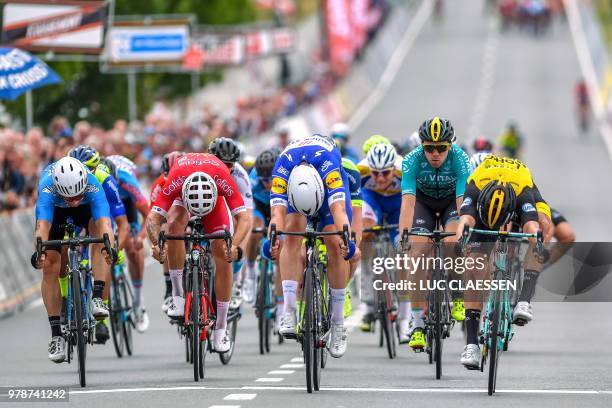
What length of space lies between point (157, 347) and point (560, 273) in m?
4.35

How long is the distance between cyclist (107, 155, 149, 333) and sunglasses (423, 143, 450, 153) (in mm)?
3303

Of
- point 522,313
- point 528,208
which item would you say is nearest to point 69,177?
point 528,208

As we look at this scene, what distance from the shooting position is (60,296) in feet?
48.9

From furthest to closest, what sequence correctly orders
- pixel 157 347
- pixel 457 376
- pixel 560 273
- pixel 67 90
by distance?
pixel 67 90, pixel 560 273, pixel 157 347, pixel 457 376

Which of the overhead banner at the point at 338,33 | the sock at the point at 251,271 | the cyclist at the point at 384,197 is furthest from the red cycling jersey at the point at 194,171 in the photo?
the overhead banner at the point at 338,33

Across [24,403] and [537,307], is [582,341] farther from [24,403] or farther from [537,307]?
[24,403]

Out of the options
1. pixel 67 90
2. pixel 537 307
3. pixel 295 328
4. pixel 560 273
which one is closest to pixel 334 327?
pixel 295 328

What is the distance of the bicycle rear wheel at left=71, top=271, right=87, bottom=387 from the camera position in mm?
14031

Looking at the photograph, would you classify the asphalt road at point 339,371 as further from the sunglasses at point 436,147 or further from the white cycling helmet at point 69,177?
A: the sunglasses at point 436,147

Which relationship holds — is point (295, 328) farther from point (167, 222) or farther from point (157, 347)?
point (157, 347)

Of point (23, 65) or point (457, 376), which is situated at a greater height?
point (23, 65)

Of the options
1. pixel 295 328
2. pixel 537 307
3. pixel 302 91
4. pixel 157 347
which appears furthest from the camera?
pixel 302 91

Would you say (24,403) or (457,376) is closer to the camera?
(24,403)

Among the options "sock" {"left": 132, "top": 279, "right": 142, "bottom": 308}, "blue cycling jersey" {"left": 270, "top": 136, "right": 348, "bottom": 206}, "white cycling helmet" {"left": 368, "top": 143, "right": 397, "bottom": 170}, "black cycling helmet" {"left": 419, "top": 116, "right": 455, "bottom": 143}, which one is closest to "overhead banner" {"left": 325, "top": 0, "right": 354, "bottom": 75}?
"sock" {"left": 132, "top": 279, "right": 142, "bottom": 308}
